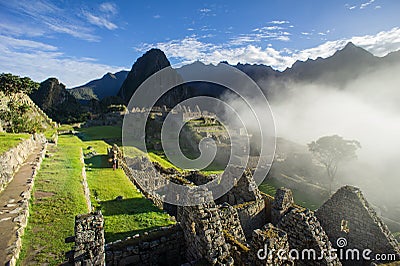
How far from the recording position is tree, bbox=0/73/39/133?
26.4 m

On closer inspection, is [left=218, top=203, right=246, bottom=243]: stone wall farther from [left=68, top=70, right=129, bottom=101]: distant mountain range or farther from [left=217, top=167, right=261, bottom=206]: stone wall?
[left=68, top=70, right=129, bottom=101]: distant mountain range

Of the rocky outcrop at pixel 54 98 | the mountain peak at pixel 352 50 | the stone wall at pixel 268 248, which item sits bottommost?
the stone wall at pixel 268 248

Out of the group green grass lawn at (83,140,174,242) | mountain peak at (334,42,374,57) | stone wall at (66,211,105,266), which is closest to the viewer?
stone wall at (66,211,105,266)

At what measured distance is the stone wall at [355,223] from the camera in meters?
6.56

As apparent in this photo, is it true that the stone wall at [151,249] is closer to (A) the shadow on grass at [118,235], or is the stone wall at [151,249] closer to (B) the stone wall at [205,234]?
(B) the stone wall at [205,234]

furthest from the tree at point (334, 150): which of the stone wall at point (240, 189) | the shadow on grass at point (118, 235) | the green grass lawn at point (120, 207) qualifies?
the shadow on grass at point (118, 235)

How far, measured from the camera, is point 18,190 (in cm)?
977

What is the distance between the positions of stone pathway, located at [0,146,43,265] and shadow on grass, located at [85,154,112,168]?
529cm

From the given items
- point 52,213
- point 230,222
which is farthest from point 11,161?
point 230,222

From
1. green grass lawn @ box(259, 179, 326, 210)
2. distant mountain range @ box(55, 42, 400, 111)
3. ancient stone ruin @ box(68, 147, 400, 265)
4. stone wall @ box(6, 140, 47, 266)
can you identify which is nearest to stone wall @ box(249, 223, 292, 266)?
ancient stone ruin @ box(68, 147, 400, 265)

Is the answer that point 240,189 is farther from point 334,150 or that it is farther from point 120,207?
point 334,150

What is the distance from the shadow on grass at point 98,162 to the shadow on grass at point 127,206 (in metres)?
7.73

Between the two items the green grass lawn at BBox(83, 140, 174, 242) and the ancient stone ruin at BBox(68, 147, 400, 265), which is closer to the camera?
the ancient stone ruin at BBox(68, 147, 400, 265)

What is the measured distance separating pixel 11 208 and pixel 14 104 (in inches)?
1157
